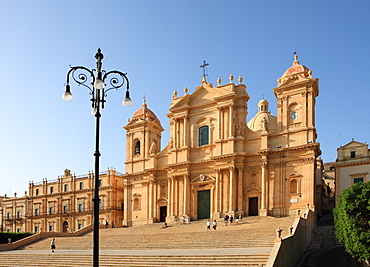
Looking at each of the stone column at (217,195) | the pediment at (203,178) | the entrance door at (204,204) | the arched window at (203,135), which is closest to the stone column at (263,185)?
the stone column at (217,195)

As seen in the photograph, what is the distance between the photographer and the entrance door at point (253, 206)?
39.3 m

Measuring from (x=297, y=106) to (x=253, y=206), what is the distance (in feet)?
33.9

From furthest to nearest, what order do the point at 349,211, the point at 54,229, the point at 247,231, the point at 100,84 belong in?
the point at 54,229 < the point at 247,231 < the point at 349,211 < the point at 100,84

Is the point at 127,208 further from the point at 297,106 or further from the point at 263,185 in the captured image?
the point at 297,106

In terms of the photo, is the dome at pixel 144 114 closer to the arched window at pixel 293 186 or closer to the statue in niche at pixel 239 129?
the statue in niche at pixel 239 129

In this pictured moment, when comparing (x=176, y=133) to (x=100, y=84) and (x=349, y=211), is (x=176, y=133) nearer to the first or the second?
(x=349, y=211)

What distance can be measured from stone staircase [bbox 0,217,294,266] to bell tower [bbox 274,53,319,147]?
8235mm

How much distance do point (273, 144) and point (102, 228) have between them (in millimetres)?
20930

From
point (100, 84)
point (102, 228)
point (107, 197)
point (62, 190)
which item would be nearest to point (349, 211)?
point (100, 84)

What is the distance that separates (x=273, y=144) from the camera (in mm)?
39000

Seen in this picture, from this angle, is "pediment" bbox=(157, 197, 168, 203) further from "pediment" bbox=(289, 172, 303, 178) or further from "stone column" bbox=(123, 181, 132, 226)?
"pediment" bbox=(289, 172, 303, 178)

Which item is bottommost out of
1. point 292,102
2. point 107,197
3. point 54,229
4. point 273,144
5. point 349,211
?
point 54,229

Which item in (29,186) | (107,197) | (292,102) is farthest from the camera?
(29,186)

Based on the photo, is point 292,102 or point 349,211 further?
point 292,102
